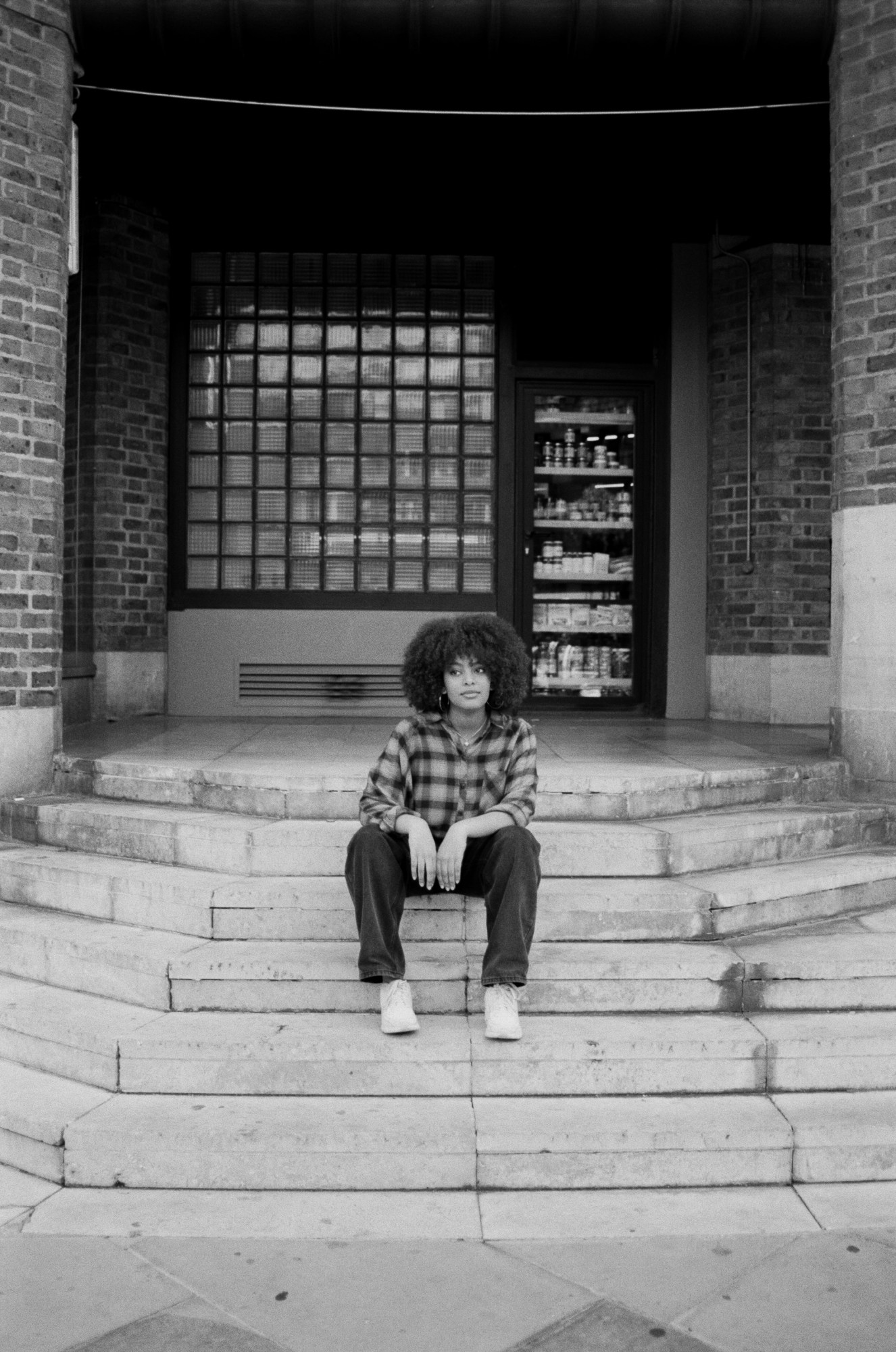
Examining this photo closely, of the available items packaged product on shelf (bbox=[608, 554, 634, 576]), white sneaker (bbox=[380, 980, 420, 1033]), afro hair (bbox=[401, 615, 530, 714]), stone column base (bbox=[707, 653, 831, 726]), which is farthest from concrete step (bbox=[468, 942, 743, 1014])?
packaged product on shelf (bbox=[608, 554, 634, 576])

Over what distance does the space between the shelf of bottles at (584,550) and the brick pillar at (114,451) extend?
9.41ft

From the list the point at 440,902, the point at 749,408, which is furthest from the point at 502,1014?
the point at 749,408

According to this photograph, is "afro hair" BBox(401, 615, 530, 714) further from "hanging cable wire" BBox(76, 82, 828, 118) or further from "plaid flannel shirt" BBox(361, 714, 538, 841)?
"hanging cable wire" BBox(76, 82, 828, 118)

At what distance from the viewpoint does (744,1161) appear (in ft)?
10.8

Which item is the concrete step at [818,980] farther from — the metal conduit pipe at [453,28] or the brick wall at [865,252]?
the metal conduit pipe at [453,28]

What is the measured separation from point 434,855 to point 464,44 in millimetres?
4351

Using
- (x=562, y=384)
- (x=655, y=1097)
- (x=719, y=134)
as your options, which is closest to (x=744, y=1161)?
(x=655, y=1097)

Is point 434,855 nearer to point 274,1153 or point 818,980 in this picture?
point 274,1153

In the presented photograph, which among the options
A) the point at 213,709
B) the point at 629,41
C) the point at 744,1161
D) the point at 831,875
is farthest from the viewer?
the point at 213,709

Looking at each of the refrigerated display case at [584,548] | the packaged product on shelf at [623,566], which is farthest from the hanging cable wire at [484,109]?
the packaged product on shelf at [623,566]

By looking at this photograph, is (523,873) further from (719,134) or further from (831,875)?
(719,134)

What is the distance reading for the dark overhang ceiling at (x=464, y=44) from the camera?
5926mm

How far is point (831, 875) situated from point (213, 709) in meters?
5.23

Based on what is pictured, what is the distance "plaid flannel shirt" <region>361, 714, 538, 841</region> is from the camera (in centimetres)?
402
